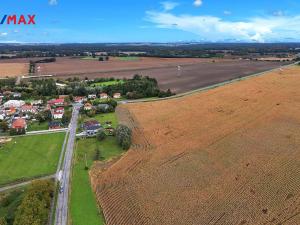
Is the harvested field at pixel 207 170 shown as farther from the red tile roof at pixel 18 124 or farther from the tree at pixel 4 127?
the tree at pixel 4 127

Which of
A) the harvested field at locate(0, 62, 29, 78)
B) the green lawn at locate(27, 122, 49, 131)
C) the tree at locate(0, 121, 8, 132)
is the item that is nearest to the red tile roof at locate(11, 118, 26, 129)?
the tree at locate(0, 121, 8, 132)

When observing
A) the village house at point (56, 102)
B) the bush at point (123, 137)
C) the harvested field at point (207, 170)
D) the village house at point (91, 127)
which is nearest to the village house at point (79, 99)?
the village house at point (56, 102)

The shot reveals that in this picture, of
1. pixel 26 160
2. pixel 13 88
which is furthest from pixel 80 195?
pixel 13 88

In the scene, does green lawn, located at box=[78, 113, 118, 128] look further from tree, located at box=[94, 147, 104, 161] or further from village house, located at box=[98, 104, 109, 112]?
tree, located at box=[94, 147, 104, 161]

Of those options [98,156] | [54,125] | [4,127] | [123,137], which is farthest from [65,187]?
[4,127]

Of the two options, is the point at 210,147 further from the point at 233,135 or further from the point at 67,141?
the point at 67,141

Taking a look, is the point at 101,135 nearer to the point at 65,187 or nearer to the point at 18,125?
the point at 18,125
